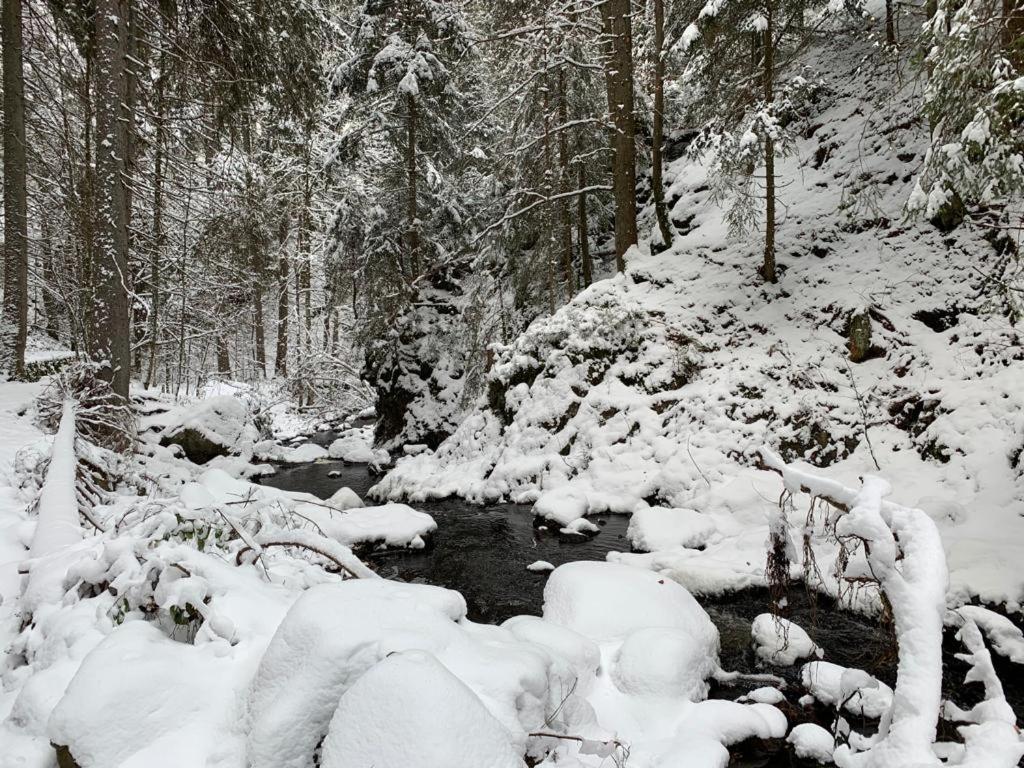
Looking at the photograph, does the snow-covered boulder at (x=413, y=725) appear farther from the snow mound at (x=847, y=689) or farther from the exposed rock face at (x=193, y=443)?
the exposed rock face at (x=193, y=443)

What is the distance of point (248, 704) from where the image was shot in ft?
7.96

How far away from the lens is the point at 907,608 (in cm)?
209

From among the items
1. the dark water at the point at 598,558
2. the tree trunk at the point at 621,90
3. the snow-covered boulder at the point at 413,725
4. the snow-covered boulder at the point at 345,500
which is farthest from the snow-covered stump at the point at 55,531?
the tree trunk at the point at 621,90

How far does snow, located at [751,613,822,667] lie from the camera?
14.6 feet

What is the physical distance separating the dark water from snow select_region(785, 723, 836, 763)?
7cm

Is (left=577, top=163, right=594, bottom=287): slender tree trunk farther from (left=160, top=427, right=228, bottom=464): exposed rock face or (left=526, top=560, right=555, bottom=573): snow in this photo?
(left=160, top=427, right=228, bottom=464): exposed rock face

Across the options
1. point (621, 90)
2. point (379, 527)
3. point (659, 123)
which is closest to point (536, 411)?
point (379, 527)

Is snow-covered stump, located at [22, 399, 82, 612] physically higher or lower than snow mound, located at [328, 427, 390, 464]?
higher

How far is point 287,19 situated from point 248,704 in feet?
28.5

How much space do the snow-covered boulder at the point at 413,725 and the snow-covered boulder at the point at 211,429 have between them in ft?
40.4

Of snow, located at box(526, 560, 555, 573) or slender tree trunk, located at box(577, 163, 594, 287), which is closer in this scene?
snow, located at box(526, 560, 555, 573)

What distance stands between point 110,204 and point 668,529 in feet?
26.3

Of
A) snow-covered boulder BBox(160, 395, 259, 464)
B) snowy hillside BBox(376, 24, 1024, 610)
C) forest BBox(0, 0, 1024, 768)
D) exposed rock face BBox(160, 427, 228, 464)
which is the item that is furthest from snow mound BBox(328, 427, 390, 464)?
exposed rock face BBox(160, 427, 228, 464)

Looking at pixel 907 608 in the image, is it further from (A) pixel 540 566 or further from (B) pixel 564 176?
(B) pixel 564 176
